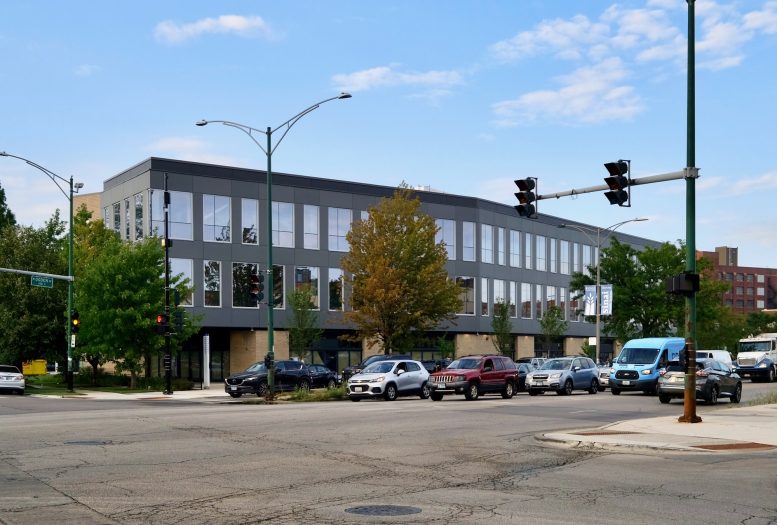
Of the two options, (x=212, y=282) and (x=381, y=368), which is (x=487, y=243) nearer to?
(x=212, y=282)

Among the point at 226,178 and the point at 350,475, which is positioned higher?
the point at 226,178

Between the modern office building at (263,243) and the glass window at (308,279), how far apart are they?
7cm

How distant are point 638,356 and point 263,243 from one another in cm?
3079

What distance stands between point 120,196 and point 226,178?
793cm

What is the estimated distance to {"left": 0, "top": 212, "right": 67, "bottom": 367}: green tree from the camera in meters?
54.2

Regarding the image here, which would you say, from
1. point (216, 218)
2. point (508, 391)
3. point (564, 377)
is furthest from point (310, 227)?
point (508, 391)

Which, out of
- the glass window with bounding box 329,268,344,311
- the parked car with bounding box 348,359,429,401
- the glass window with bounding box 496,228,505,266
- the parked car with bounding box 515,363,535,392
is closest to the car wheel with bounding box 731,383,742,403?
the parked car with bounding box 515,363,535,392

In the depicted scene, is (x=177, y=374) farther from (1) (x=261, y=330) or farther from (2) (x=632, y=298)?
(2) (x=632, y=298)

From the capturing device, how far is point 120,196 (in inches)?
2478

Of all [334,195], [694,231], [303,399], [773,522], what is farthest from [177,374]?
[773,522]

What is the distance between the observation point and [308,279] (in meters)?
64.6

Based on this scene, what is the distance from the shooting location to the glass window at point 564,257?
88.1 metres

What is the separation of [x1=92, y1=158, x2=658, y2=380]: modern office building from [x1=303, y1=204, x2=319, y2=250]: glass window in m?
0.07

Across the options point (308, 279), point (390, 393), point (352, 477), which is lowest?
point (390, 393)
